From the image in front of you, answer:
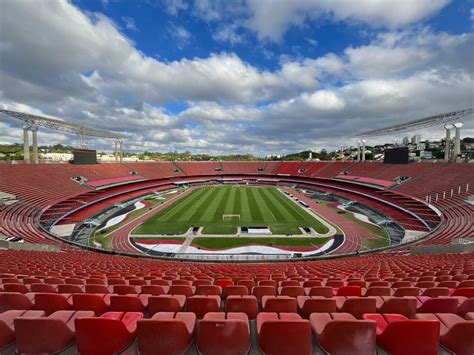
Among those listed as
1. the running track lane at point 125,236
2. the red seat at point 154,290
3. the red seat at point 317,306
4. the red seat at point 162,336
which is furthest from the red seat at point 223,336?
the running track lane at point 125,236

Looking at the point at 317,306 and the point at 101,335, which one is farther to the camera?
the point at 317,306

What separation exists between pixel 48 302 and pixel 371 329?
5.35m

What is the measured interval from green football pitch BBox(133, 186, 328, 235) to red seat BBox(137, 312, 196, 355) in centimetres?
2597

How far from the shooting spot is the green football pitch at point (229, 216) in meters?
29.7

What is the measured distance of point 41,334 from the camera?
120 inches

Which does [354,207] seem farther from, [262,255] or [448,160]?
[262,255]

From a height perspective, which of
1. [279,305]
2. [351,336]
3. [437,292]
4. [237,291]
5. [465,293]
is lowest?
[237,291]

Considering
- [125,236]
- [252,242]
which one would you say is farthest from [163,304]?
[125,236]

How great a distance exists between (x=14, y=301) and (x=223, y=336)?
13.9ft

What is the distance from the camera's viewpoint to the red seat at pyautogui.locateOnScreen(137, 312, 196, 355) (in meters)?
2.88

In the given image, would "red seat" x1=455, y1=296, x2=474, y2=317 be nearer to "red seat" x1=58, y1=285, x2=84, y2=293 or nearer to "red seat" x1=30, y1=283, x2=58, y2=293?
"red seat" x1=58, y1=285, x2=84, y2=293

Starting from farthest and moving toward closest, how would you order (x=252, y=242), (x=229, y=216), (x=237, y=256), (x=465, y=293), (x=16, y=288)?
(x=229, y=216), (x=252, y=242), (x=237, y=256), (x=16, y=288), (x=465, y=293)

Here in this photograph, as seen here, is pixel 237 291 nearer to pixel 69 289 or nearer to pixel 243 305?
pixel 243 305

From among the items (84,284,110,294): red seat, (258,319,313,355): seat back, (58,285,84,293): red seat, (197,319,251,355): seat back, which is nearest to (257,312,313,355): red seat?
(258,319,313,355): seat back
